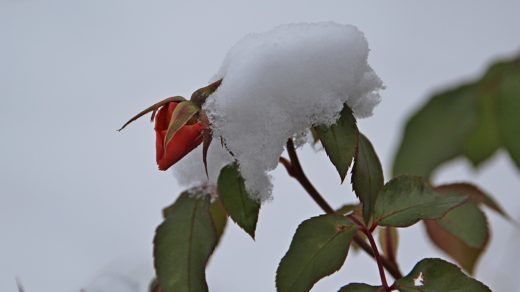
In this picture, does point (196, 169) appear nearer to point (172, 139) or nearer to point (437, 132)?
point (172, 139)

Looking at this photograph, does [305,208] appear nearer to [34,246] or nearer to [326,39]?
[34,246]

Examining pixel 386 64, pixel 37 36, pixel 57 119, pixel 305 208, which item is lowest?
pixel 305 208

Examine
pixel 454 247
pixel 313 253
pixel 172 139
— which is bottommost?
pixel 454 247

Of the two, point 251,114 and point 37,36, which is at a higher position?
point 37,36

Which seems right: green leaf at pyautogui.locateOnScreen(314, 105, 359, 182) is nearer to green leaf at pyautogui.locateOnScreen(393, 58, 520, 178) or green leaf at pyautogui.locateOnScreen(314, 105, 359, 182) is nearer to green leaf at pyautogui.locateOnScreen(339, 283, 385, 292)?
green leaf at pyautogui.locateOnScreen(339, 283, 385, 292)

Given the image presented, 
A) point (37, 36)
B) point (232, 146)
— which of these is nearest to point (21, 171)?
point (37, 36)

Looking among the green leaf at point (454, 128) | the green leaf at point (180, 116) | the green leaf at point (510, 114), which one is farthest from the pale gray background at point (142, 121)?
the green leaf at point (180, 116)

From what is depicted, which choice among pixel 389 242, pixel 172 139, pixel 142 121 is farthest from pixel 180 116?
pixel 142 121

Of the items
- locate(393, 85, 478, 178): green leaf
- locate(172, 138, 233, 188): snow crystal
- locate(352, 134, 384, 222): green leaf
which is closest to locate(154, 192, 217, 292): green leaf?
locate(172, 138, 233, 188): snow crystal
